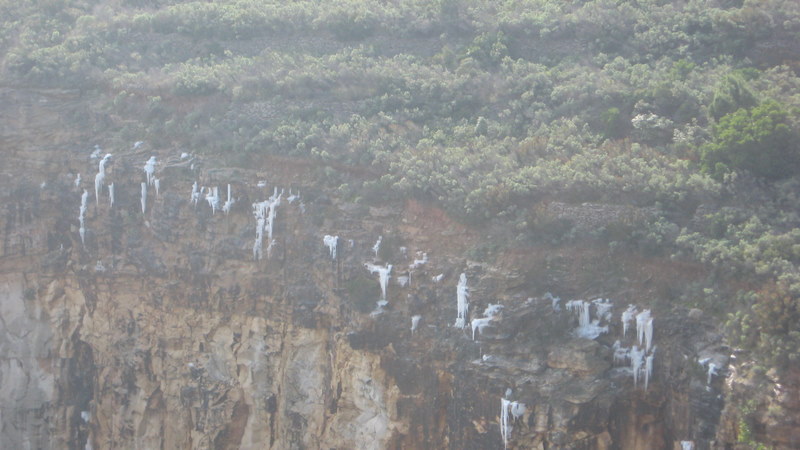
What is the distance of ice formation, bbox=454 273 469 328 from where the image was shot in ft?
72.9

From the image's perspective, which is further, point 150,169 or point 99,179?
point 99,179

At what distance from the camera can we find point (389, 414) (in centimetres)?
2303

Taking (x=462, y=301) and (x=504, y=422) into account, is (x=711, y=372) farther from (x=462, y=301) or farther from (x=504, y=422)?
(x=462, y=301)

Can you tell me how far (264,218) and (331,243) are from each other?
85.6 inches

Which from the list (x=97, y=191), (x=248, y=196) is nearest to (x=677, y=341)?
(x=248, y=196)

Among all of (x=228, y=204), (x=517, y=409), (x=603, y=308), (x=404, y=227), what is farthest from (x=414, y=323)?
(x=228, y=204)

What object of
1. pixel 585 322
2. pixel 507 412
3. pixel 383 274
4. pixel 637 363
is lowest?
pixel 507 412

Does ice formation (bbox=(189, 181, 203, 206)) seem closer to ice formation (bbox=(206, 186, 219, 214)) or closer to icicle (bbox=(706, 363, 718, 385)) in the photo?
ice formation (bbox=(206, 186, 219, 214))

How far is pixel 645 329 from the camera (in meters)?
20.4

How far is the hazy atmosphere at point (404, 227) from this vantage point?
20.5 meters

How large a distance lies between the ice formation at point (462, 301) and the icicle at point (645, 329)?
3729 mm

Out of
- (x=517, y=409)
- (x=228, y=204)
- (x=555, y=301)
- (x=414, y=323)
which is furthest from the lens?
(x=228, y=204)

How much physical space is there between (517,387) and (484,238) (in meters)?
3.74

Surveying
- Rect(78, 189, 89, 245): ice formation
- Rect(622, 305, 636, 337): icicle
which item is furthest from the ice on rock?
Rect(78, 189, 89, 245): ice formation
